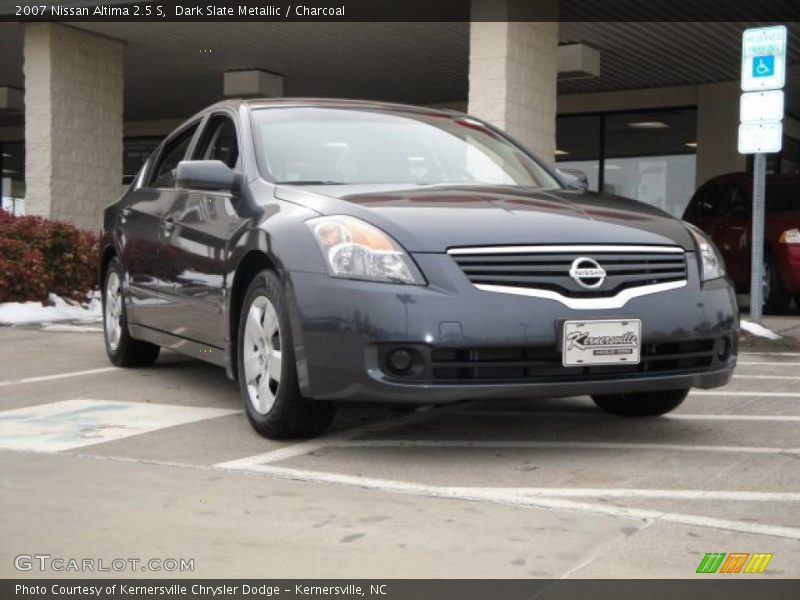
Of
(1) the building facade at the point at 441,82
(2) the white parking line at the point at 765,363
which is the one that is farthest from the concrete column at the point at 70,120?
(2) the white parking line at the point at 765,363

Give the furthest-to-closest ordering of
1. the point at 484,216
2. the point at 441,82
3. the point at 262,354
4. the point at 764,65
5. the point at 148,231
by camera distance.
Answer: the point at 441,82 < the point at 764,65 < the point at 148,231 < the point at 262,354 < the point at 484,216

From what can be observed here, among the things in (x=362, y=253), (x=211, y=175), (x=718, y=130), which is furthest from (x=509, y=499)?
(x=718, y=130)

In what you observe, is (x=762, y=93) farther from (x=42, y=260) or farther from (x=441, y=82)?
(x=441, y=82)

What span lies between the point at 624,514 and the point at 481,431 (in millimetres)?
1592

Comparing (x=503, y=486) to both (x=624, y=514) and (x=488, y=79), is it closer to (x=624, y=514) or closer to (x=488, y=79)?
(x=624, y=514)

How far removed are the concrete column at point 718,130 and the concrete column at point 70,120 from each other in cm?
888

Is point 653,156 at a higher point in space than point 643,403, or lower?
higher

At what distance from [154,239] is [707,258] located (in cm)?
308

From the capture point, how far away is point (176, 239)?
20.3 feet

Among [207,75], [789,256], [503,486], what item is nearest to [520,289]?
[503,486]

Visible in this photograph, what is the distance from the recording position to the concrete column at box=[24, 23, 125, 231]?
15.5m

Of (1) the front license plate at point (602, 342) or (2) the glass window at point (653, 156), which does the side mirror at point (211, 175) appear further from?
(2) the glass window at point (653, 156)

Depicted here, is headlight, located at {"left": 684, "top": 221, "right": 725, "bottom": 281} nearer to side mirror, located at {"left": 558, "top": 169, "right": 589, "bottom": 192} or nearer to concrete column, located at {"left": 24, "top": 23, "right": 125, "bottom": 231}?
side mirror, located at {"left": 558, "top": 169, "right": 589, "bottom": 192}
